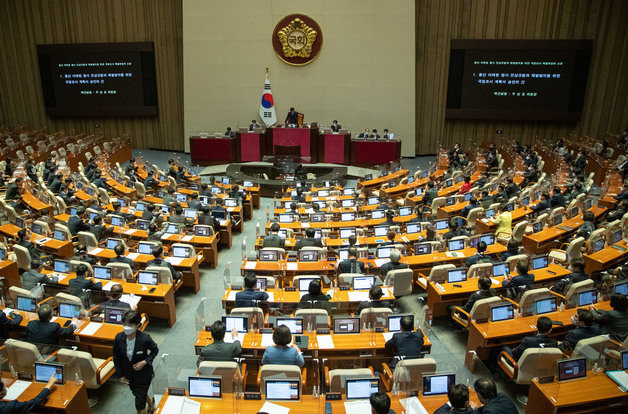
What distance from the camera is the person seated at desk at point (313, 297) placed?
6861 mm

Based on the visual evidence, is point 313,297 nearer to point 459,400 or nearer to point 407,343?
point 407,343

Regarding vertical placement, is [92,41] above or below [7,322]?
above

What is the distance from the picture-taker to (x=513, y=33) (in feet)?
67.4

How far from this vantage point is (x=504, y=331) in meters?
6.49

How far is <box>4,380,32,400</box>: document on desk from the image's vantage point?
513 cm

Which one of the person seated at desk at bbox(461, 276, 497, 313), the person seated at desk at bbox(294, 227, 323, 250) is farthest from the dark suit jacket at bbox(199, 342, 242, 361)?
the person seated at desk at bbox(294, 227, 323, 250)

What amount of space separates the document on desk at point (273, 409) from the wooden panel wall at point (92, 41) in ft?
66.9

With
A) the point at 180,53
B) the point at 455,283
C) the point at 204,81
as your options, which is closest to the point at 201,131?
the point at 204,81

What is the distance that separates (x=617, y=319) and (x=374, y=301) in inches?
125

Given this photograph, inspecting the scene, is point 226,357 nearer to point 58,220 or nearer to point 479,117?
point 58,220

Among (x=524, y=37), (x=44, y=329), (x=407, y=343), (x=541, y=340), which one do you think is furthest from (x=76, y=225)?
(x=524, y=37)

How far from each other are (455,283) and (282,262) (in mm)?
3161

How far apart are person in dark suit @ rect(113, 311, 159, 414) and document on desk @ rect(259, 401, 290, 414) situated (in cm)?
156

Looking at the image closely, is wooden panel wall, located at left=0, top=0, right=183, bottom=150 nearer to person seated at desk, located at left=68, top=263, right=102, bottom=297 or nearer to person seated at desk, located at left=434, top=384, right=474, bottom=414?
person seated at desk, located at left=68, top=263, right=102, bottom=297
